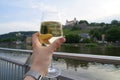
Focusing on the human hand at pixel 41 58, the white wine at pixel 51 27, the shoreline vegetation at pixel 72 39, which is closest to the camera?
the human hand at pixel 41 58

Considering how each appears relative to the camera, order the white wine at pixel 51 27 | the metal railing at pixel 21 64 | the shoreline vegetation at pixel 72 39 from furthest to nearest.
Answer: the shoreline vegetation at pixel 72 39
the metal railing at pixel 21 64
the white wine at pixel 51 27

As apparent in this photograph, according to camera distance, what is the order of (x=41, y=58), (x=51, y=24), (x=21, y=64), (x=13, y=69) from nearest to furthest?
(x=41, y=58) → (x=51, y=24) → (x=21, y=64) → (x=13, y=69)

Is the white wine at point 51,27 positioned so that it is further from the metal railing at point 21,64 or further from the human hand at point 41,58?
the metal railing at point 21,64

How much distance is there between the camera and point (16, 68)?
4168 millimetres

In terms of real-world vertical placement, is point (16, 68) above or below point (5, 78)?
above

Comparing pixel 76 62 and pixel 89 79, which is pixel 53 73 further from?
pixel 76 62

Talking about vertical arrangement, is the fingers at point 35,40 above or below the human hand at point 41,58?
above

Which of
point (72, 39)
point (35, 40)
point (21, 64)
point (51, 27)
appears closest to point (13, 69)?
point (21, 64)

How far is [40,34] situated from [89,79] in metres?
1.09

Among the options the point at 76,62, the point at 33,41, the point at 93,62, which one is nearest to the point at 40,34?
the point at 33,41

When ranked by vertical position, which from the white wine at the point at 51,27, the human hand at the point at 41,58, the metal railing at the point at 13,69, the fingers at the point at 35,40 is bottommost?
the metal railing at the point at 13,69

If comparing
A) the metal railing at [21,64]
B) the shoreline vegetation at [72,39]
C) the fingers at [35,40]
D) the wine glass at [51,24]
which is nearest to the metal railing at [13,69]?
the metal railing at [21,64]

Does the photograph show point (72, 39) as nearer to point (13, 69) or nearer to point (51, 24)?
point (13, 69)

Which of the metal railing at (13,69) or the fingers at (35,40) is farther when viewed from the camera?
the metal railing at (13,69)
